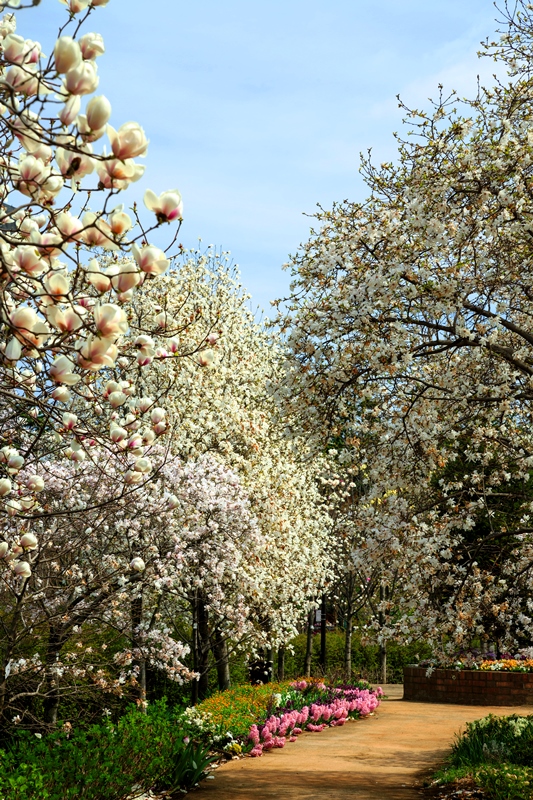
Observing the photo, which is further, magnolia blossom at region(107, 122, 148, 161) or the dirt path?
the dirt path

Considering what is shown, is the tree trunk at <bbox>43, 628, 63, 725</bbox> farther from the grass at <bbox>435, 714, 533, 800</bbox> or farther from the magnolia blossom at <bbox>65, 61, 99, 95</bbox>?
the magnolia blossom at <bbox>65, 61, 99, 95</bbox>

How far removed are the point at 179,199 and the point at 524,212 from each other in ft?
16.7

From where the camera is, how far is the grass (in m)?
6.71

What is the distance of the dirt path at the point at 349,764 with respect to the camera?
795 centimetres

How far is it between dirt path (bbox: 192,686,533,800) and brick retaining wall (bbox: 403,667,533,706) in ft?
7.61

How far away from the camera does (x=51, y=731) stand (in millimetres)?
8188

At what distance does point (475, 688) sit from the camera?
52.7 ft

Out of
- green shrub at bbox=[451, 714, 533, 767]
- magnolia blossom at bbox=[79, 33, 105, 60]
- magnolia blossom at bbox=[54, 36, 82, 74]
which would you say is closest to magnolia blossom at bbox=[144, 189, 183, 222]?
magnolia blossom at bbox=[54, 36, 82, 74]

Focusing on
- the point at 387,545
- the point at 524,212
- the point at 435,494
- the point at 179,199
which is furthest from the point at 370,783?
the point at 179,199

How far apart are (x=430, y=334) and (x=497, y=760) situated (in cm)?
433

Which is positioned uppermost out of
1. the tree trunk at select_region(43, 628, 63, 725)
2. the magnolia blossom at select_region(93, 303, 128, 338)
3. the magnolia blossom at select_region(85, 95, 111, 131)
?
the magnolia blossom at select_region(85, 95, 111, 131)

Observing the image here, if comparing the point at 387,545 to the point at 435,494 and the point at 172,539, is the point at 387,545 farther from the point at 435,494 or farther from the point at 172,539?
the point at 172,539

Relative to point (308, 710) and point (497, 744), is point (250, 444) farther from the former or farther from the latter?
point (497, 744)

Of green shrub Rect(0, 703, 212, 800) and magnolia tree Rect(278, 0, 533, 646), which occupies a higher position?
magnolia tree Rect(278, 0, 533, 646)
